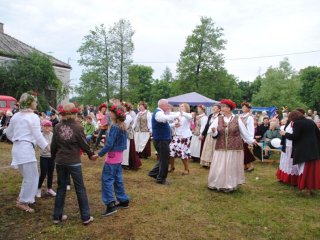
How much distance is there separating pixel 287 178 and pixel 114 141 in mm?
4399

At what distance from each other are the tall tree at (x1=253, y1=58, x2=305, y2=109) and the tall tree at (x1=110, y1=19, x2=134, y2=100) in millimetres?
30635

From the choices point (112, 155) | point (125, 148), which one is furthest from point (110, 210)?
point (125, 148)

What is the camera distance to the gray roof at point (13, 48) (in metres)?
25.1

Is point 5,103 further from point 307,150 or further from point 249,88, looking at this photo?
point 249,88

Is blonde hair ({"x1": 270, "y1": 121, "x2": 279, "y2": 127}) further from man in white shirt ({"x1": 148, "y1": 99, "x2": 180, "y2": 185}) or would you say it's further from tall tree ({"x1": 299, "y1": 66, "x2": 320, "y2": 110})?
tall tree ({"x1": 299, "y1": 66, "x2": 320, "y2": 110})

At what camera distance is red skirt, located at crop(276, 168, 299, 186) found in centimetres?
720

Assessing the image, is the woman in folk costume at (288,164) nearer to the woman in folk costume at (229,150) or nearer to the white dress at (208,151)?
the woman in folk costume at (229,150)

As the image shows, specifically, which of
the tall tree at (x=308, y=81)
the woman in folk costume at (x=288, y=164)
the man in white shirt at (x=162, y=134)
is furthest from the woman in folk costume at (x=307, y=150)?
the tall tree at (x=308, y=81)

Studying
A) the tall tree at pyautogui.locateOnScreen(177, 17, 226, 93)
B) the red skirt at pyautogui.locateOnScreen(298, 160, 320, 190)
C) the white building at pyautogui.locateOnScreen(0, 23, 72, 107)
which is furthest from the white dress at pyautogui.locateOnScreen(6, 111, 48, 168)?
the tall tree at pyautogui.locateOnScreen(177, 17, 226, 93)

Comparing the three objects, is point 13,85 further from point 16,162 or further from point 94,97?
point 16,162

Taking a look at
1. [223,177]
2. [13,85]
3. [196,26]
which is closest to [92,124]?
[223,177]

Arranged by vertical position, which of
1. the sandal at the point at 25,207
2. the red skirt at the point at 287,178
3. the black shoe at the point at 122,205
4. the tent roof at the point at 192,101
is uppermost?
the tent roof at the point at 192,101

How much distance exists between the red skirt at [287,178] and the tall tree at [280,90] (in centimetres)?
4689

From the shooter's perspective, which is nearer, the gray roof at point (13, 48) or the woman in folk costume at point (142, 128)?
the woman in folk costume at point (142, 128)
